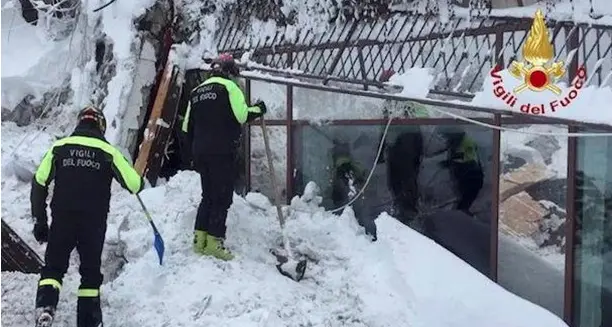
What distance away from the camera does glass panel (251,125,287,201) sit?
803 centimetres

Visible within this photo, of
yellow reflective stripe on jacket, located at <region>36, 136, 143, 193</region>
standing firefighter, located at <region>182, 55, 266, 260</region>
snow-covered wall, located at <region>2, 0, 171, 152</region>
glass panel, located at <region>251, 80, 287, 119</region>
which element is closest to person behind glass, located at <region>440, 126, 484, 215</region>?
standing firefighter, located at <region>182, 55, 266, 260</region>

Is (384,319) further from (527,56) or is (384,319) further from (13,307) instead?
(13,307)

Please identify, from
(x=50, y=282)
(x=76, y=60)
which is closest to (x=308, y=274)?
(x=50, y=282)

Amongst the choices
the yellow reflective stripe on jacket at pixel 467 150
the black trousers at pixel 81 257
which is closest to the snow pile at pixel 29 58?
the black trousers at pixel 81 257

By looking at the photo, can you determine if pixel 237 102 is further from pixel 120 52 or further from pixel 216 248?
pixel 120 52

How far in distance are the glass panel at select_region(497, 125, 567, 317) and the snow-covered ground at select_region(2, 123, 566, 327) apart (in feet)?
1.09

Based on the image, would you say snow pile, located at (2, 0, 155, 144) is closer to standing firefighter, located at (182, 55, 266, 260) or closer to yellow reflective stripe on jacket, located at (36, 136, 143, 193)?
standing firefighter, located at (182, 55, 266, 260)

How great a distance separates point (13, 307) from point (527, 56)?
13.4 ft

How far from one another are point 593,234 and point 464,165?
124cm

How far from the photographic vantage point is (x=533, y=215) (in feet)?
18.1

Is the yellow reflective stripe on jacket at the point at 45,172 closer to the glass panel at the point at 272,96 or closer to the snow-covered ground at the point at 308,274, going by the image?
the snow-covered ground at the point at 308,274

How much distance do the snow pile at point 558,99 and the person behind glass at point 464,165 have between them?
2.10ft

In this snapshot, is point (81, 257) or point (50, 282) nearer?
point (50, 282)

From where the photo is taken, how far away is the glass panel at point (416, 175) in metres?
5.98
